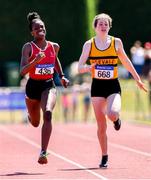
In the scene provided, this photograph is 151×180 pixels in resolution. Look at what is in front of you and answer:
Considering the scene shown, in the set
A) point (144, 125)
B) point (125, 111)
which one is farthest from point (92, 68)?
point (125, 111)

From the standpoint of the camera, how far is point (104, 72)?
41.7 feet

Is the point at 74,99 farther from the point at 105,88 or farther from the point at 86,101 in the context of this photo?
the point at 105,88

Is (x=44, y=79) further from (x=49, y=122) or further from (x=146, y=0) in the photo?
(x=146, y=0)

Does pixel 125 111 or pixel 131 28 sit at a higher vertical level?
pixel 131 28

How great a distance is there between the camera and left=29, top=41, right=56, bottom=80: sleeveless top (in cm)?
1278

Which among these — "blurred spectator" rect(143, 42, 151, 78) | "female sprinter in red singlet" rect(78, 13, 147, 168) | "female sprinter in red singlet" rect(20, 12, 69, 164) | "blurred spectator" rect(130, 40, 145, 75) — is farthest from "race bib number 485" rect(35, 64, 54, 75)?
"blurred spectator" rect(130, 40, 145, 75)

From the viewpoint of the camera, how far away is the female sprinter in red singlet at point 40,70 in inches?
496

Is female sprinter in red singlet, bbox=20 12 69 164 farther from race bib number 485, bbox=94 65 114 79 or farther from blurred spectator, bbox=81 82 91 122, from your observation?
blurred spectator, bbox=81 82 91 122

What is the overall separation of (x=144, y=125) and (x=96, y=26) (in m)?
14.0

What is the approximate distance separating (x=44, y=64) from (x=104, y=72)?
0.87 meters

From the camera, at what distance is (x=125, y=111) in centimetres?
3228

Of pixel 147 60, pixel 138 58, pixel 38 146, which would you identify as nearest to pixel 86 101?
pixel 138 58

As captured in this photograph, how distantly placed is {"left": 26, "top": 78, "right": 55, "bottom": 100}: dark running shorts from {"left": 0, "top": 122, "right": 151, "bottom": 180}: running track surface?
1.05 m

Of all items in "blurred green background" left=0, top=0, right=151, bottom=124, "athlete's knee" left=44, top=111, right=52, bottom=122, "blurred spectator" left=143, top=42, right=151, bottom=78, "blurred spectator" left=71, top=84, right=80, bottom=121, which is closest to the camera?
"athlete's knee" left=44, top=111, right=52, bottom=122
